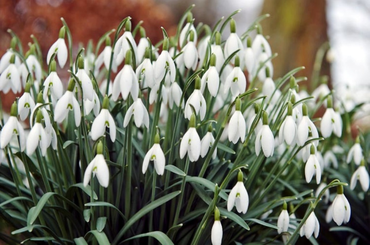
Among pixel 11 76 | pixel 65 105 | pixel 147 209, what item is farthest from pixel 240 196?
pixel 11 76

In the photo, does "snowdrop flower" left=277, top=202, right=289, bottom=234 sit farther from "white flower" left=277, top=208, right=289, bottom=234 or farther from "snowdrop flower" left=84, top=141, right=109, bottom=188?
"snowdrop flower" left=84, top=141, right=109, bottom=188

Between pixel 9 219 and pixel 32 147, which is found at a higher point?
pixel 32 147

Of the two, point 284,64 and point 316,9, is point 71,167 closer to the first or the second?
point 284,64

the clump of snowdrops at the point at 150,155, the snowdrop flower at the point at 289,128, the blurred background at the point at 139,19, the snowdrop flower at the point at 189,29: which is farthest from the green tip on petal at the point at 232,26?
the blurred background at the point at 139,19

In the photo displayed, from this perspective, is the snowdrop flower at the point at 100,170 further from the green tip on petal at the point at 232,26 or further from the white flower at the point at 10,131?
the green tip on petal at the point at 232,26

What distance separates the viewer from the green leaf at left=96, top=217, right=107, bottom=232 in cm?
156

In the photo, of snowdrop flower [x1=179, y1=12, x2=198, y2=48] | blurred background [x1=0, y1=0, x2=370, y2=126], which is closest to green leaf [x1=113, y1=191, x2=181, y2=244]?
snowdrop flower [x1=179, y1=12, x2=198, y2=48]

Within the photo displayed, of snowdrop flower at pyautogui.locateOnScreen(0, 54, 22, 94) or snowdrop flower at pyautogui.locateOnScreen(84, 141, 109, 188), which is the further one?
snowdrop flower at pyautogui.locateOnScreen(0, 54, 22, 94)

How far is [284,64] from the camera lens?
5379mm

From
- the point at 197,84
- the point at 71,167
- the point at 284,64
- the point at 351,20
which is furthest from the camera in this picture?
the point at 351,20

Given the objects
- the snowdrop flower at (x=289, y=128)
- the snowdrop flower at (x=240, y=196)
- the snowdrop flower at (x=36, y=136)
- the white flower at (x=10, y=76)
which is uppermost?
the white flower at (x=10, y=76)

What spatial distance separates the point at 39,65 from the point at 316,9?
13.5 feet

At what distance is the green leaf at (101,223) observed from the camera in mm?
1555

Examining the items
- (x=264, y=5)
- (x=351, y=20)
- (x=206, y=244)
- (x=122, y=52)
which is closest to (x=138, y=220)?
(x=206, y=244)
